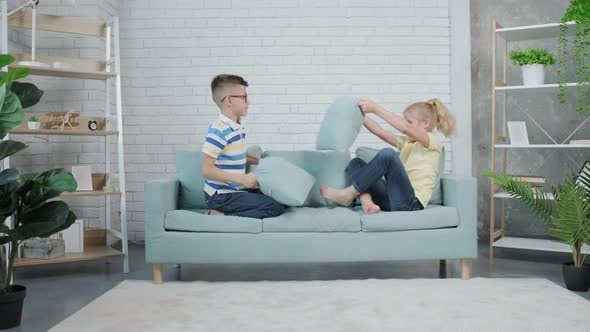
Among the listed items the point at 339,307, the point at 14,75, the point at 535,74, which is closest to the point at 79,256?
the point at 14,75

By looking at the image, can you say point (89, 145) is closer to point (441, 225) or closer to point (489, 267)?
point (441, 225)

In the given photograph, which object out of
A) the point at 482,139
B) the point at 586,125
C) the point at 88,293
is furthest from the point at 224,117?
the point at 586,125

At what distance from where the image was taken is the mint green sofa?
2.99m

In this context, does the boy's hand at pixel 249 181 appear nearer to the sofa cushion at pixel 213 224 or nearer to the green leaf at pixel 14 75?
the sofa cushion at pixel 213 224

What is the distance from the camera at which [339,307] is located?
2496mm

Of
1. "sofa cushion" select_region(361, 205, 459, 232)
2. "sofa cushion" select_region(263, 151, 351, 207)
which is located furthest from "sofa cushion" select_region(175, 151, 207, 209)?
"sofa cushion" select_region(361, 205, 459, 232)

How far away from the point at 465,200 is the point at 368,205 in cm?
55

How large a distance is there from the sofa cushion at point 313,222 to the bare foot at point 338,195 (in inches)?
7.0

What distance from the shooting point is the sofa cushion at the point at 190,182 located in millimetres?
3305

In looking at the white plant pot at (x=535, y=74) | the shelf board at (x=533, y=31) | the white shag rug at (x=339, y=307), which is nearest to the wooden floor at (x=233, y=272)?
the white shag rug at (x=339, y=307)

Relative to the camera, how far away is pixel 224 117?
10.1 ft

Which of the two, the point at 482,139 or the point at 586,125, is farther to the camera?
the point at 482,139

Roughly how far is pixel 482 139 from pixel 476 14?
1050mm

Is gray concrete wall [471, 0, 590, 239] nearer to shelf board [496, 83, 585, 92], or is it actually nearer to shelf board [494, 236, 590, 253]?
shelf board [496, 83, 585, 92]
